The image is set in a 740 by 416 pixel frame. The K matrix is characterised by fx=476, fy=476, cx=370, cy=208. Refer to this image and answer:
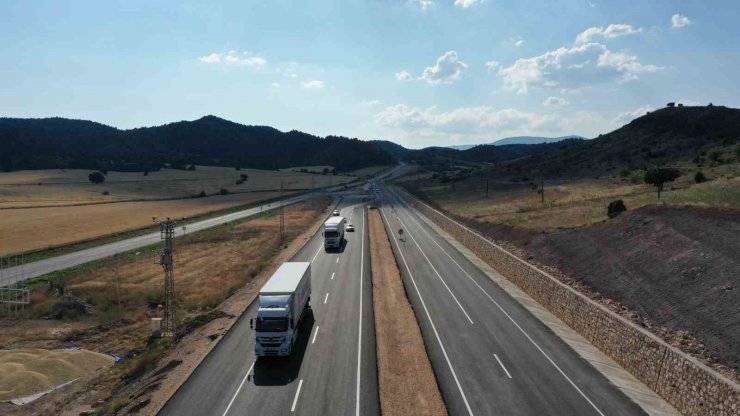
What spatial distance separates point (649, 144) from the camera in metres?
127

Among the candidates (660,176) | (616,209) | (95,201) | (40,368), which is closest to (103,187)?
(95,201)

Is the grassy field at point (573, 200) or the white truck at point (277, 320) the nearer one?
the white truck at point (277, 320)

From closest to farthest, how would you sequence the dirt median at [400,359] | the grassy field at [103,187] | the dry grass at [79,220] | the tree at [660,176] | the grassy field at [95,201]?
the dirt median at [400,359] < the tree at [660,176] < the dry grass at [79,220] < the grassy field at [95,201] < the grassy field at [103,187]

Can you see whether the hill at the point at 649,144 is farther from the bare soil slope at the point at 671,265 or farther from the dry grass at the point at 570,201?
the bare soil slope at the point at 671,265

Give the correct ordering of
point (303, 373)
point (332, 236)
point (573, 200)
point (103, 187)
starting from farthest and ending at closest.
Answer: point (103, 187) → point (573, 200) → point (332, 236) → point (303, 373)

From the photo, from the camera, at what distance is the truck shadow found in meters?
24.4

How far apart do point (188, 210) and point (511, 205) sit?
74442 mm

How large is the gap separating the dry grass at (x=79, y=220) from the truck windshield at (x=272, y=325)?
2156 inches

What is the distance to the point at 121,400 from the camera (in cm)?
2348

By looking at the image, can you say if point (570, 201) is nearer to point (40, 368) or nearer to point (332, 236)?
point (332, 236)

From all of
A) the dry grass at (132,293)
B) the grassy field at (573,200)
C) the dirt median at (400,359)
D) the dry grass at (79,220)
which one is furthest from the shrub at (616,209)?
the dry grass at (79,220)

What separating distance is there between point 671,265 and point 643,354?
34.4 feet

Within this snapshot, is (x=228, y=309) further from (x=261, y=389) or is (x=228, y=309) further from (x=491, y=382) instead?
(x=491, y=382)

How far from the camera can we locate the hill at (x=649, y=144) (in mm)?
113875
